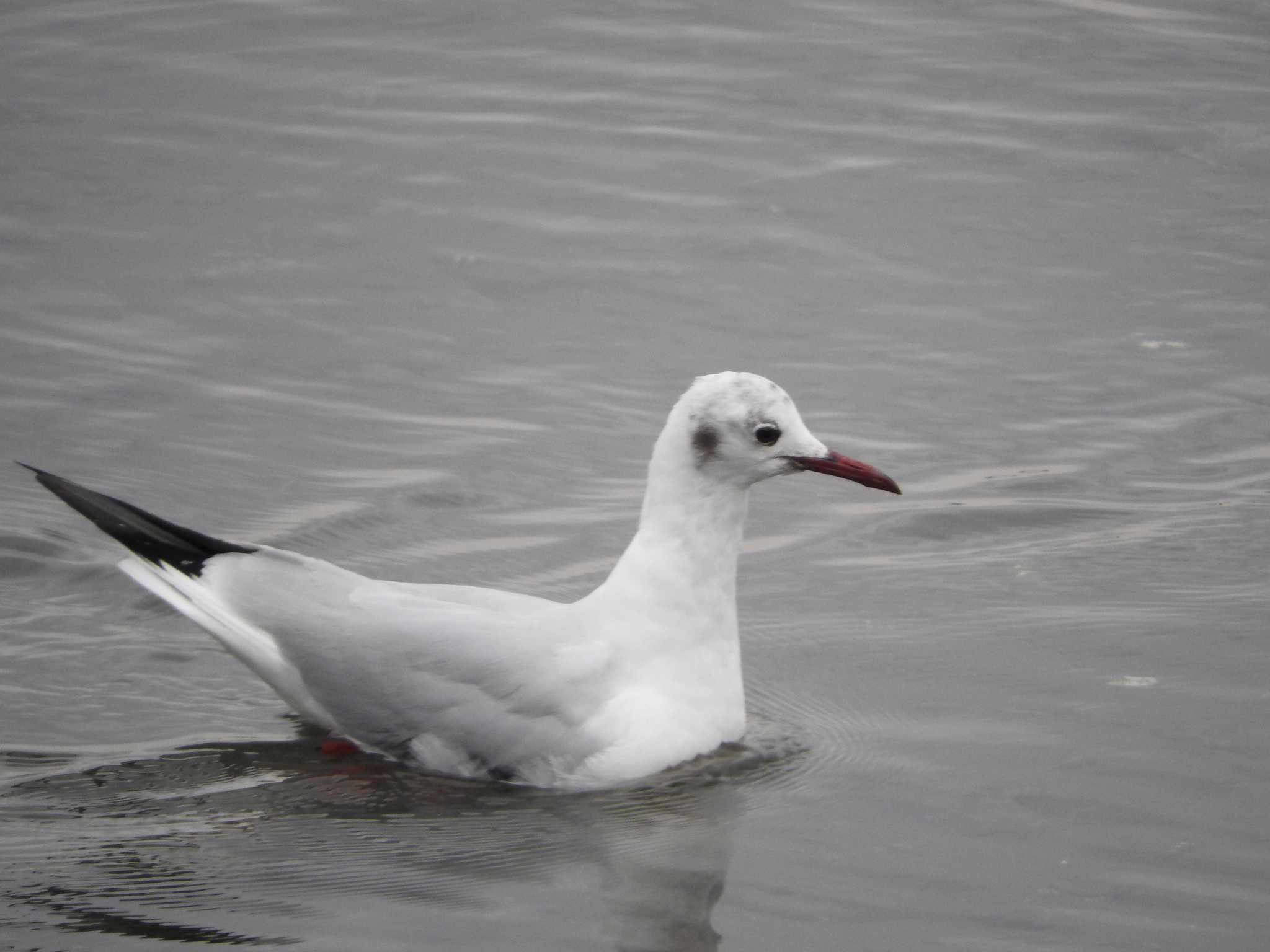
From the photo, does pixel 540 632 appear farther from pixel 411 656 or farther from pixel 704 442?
pixel 704 442

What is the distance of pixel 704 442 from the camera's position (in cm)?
549

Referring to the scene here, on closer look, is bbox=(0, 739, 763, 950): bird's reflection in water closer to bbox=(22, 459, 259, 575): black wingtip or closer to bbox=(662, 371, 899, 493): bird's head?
bbox=(22, 459, 259, 575): black wingtip

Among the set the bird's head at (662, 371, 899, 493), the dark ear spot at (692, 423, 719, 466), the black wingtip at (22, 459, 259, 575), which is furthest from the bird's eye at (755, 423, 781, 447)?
the black wingtip at (22, 459, 259, 575)

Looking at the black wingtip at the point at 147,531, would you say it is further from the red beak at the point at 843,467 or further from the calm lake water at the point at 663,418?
the red beak at the point at 843,467

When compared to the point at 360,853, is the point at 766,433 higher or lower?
higher

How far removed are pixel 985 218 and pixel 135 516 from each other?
21.1 ft

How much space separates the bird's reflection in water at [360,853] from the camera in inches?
171

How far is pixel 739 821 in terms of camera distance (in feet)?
16.3

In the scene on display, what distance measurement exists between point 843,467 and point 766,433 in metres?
0.26

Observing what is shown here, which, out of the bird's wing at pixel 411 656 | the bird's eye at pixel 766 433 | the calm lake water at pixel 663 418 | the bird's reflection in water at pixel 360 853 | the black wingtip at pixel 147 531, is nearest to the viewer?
the bird's reflection in water at pixel 360 853

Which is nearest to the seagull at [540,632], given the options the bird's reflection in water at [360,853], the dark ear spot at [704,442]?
the dark ear spot at [704,442]

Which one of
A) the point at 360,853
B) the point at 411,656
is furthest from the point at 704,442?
the point at 360,853

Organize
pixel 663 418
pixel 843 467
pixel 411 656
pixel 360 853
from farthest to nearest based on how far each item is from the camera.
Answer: pixel 663 418 → pixel 843 467 → pixel 411 656 → pixel 360 853

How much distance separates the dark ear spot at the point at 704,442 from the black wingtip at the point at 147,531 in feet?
4.77
